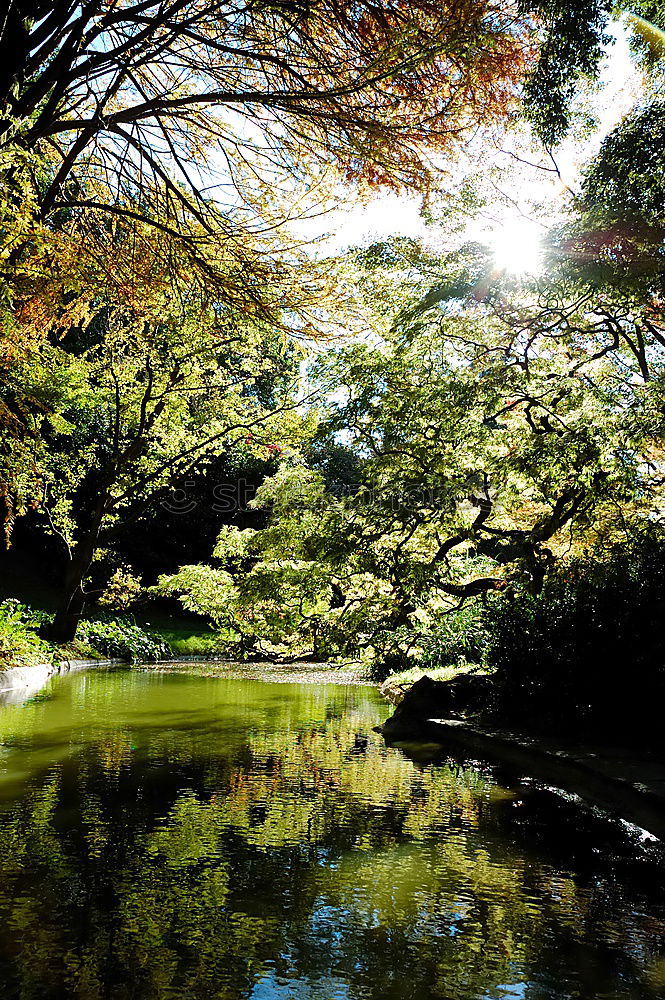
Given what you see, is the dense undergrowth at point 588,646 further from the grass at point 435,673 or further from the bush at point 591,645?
the grass at point 435,673

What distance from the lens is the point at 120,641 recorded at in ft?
62.7

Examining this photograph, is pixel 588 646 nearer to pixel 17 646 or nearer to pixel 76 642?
pixel 17 646

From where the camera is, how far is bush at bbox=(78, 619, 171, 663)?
1861 cm

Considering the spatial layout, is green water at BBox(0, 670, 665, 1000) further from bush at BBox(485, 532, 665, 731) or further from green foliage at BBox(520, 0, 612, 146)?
green foliage at BBox(520, 0, 612, 146)

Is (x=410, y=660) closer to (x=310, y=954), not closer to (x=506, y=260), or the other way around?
(x=506, y=260)

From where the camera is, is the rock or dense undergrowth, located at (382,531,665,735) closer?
dense undergrowth, located at (382,531,665,735)

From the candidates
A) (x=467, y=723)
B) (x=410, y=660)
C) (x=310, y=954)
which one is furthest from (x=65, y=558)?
(x=310, y=954)

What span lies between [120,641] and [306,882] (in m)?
16.5

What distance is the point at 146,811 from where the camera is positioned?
15.6 feet

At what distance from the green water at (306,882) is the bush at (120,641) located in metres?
12.0

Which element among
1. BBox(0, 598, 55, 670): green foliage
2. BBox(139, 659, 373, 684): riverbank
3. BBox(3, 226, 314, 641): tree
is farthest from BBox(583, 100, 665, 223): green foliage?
BBox(139, 659, 373, 684): riverbank

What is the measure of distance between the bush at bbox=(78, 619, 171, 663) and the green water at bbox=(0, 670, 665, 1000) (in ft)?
39.4

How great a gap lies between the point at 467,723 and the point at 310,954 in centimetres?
579

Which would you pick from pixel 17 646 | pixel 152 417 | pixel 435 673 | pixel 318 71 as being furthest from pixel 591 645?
pixel 152 417
